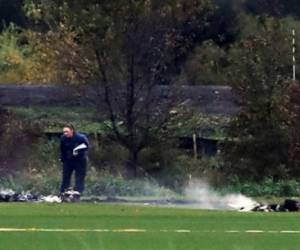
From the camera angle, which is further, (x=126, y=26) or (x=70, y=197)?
(x=126, y=26)

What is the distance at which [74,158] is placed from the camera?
105ft

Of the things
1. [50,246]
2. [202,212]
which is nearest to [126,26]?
[202,212]

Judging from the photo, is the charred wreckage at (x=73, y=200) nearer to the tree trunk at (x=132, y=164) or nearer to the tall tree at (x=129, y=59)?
the tree trunk at (x=132, y=164)

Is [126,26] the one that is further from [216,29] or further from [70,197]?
[216,29]

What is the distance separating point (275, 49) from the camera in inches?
1555

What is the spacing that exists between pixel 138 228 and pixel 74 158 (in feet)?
36.1

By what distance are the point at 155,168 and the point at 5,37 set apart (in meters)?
28.3

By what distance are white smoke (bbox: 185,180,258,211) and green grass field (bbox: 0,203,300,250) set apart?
249 centimetres

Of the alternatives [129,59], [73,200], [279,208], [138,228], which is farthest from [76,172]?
[138,228]

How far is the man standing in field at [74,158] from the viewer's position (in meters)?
31.7

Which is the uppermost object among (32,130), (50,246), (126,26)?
(126,26)

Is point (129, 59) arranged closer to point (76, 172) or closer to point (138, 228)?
point (76, 172)

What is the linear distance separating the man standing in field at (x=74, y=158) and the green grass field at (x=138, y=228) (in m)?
3.99

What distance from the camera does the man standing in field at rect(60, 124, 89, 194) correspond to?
31.7 m
